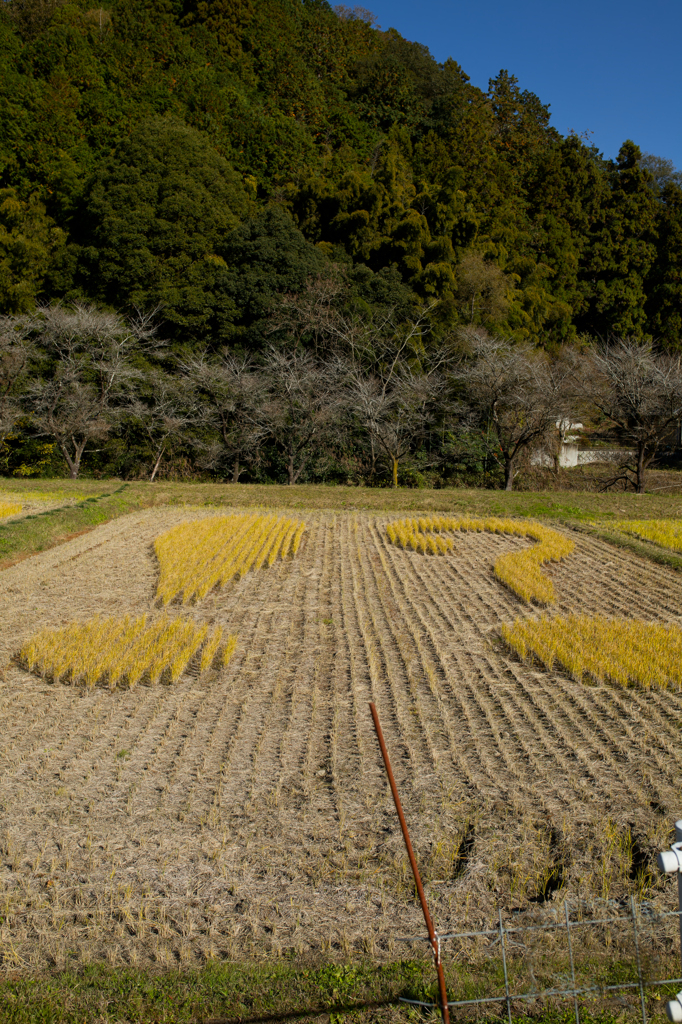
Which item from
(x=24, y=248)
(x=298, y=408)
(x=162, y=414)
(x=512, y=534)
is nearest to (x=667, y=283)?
(x=298, y=408)

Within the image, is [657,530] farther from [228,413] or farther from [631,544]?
[228,413]

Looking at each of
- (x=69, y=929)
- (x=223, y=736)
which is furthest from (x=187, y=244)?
(x=69, y=929)

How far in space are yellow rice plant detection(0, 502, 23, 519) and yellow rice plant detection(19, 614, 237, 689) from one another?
6550mm

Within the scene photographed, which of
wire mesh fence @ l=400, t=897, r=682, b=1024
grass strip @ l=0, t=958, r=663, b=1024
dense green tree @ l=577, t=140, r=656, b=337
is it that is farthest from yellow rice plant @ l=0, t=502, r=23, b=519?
dense green tree @ l=577, t=140, r=656, b=337

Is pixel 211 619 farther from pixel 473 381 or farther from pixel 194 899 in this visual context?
pixel 473 381

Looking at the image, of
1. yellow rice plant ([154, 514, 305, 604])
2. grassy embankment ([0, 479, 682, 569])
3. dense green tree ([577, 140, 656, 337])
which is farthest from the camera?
dense green tree ([577, 140, 656, 337])

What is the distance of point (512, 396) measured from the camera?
19594mm

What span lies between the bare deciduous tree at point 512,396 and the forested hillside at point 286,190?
342 cm

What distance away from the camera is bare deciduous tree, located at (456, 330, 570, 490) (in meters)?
18.8

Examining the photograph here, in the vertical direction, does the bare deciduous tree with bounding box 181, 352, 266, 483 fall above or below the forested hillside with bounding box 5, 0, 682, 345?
below

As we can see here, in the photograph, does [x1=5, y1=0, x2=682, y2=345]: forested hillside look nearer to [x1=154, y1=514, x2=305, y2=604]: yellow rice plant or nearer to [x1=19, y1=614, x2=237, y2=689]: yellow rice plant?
[x1=154, y1=514, x2=305, y2=604]: yellow rice plant

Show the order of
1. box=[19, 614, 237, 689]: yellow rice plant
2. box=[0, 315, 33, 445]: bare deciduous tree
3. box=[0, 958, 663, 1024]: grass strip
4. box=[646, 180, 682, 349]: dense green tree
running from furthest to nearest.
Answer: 1. box=[646, 180, 682, 349]: dense green tree
2. box=[0, 315, 33, 445]: bare deciduous tree
3. box=[19, 614, 237, 689]: yellow rice plant
4. box=[0, 958, 663, 1024]: grass strip

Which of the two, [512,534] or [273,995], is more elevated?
[512,534]

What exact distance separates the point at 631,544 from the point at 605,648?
5.39 metres
